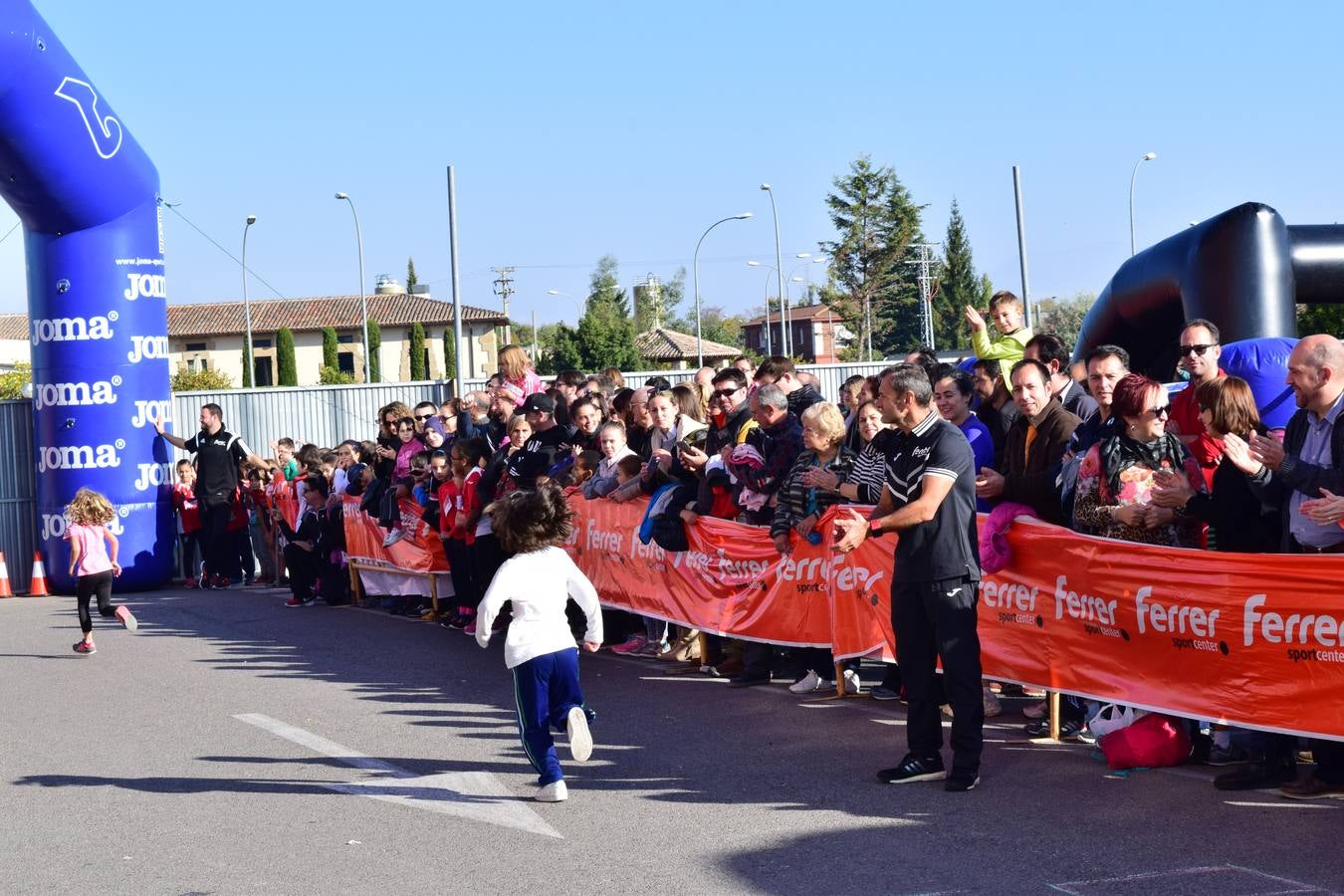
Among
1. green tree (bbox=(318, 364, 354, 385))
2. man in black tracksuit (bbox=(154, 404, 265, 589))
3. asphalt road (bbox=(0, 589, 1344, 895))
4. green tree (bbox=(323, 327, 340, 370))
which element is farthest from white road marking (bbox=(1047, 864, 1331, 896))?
green tree (bbox=(323, 327, 340, 370))

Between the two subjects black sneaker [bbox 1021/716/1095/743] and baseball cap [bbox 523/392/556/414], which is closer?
black sneaker [bbox 1021/716/1095/743]

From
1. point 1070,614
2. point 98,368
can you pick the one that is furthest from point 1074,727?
point 98,368

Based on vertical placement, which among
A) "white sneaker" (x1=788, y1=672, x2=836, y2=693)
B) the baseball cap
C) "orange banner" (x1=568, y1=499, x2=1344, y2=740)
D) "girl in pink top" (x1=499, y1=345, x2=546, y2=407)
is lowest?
"white sneaker" (x1=788, y1=672, x2=836, y2=693)

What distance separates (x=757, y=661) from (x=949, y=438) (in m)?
3.92

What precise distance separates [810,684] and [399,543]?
7.86m

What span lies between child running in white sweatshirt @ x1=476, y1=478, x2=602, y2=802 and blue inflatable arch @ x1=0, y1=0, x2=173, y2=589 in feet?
43.6

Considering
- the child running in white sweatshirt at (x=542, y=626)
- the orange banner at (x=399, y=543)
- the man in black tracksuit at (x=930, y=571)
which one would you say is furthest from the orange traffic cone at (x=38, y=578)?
the man in black tracksuit at (x=930, y=571)

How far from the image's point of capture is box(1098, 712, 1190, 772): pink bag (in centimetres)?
756

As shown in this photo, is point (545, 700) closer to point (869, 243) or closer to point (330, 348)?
point (869, 243)

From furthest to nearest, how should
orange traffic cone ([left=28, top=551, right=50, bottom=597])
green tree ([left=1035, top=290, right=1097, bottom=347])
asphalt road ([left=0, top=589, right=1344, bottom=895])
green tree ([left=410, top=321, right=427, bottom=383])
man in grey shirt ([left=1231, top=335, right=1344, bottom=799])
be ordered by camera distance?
1. green tree ([left=1035, top=290, right=1097, bottom=347])
2. green tree ([left=410, top=321, right=427, bottom=383])
3. orange traffic cone ([left=28, top=551, right=50, bottom=597])
4. man in grey shirt ([left=1231, top=335, right=1344, bottom=799])
5. asphalt road ([left=0, top=589, right=1344, bottom=895])

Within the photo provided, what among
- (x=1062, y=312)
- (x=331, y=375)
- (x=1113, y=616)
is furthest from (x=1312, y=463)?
(x=1062, y=312)

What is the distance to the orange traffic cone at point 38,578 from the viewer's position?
2091cm

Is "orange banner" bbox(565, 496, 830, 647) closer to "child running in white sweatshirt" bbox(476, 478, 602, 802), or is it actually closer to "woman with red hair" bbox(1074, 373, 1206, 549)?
"woman with red hair" bbox(1074, 373, 1206, 549)

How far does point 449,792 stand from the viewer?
7875 mm
